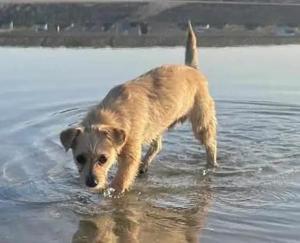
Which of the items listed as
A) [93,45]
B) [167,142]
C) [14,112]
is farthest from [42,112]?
[93,45]

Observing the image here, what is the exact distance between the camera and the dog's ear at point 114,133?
7.46 metres

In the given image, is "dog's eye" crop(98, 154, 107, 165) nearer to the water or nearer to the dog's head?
the dog's head

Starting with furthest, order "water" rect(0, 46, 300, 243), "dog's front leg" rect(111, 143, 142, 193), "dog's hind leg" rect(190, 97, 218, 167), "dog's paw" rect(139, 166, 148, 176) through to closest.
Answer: "dog's hind leg" rect(190, 97, 218, 167) → "dog's paw" rect(139, 166, 148, 176) → "dog's front leg" rect(111, 143, 142, 193) → "water" rect(0, 46, 300, 243)

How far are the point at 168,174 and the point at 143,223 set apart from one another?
6.55 ft

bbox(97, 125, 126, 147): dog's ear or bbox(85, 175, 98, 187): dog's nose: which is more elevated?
bbox(97, 125, 126, 147): dog's ear

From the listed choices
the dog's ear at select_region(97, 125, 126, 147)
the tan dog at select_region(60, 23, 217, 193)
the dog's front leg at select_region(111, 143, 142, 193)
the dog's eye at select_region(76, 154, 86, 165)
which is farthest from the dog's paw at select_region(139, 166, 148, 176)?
the dog's eye at select_region(76, 154, 86, 165)

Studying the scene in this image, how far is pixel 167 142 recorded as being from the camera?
10.8 m

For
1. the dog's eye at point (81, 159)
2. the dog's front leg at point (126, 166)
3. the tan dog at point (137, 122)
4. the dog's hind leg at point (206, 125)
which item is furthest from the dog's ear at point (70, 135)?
the dog's hind leg at point (206, 125)

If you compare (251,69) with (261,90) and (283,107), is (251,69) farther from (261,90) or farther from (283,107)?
(283,107)

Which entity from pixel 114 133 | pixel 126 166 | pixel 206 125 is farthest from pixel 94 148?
pixel 206 125

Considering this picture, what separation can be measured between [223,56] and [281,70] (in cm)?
312

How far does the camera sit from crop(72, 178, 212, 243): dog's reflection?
674 centimetres

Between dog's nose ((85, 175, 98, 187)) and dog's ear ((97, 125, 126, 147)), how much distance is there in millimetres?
436

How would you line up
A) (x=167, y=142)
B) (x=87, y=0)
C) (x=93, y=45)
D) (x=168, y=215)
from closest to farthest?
(x=168, y=215), (x=167, y=142), (x=93, y=45), (x=87, y=0)
